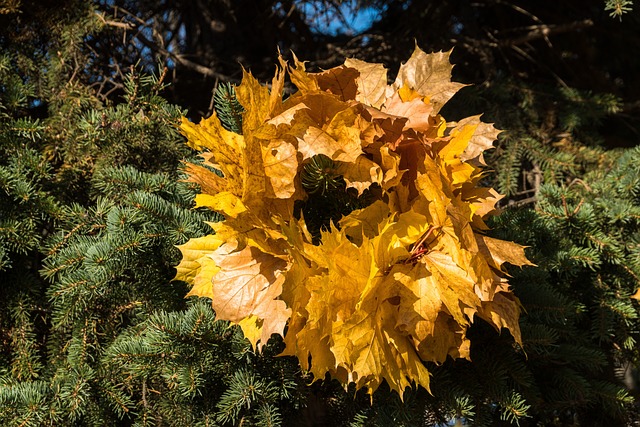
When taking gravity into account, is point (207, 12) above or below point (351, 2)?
below

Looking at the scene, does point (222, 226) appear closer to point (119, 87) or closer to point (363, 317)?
point (363, 317)

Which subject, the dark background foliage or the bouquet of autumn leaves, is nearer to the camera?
the bouquet of autumn leaves

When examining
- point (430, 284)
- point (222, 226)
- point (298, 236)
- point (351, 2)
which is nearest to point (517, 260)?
point (430, 284)

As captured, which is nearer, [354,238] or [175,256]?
[354,238]

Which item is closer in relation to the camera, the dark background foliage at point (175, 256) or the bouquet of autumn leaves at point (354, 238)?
the bouquet of autumn leaves at point (354, 238)

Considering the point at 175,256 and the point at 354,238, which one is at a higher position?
the point at 354,238

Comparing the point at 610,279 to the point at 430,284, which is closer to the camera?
the point at 430,284

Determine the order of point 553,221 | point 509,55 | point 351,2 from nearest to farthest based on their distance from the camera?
point 553,221 < point 351,2 < point 509,55

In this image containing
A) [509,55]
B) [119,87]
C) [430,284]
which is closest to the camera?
[430,284]
